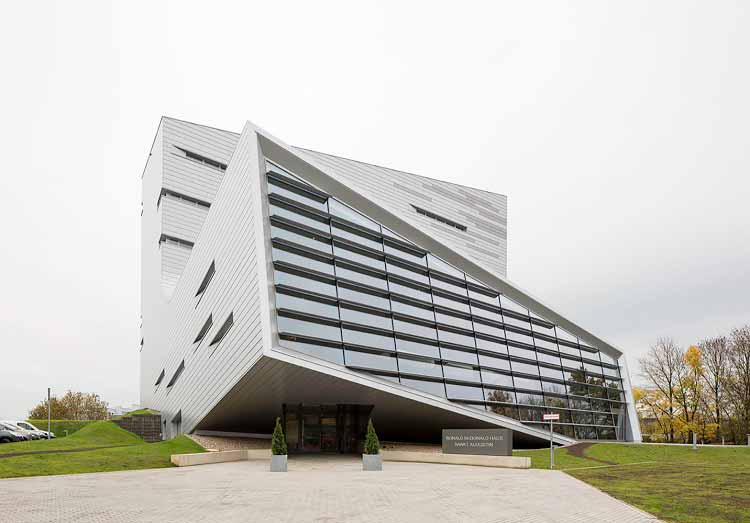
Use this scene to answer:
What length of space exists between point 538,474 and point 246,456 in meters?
14.3

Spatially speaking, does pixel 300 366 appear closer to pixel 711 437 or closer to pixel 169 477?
pixel 169 477

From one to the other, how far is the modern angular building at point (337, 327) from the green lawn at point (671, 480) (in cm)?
496

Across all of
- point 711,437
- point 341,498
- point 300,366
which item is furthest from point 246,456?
point 711,437

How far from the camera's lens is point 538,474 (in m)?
20.5

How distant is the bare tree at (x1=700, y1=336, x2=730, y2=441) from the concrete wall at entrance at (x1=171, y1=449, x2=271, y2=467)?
41165 millimetres

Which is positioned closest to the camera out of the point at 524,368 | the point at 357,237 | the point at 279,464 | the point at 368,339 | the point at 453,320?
the point at 279,464

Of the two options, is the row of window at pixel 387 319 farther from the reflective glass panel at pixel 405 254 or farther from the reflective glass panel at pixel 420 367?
the reflective glass panel at pixel 405 254

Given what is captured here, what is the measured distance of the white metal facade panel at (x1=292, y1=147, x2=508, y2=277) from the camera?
1889 inches

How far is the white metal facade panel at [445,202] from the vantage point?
48.0m

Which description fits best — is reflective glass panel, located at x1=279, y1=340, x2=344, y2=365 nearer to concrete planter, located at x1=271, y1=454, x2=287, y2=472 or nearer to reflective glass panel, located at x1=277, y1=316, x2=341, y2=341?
reflective glass panel, located at x1=277, y1=316, x2=341, y2=341

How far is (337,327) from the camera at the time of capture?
26172 millimetres

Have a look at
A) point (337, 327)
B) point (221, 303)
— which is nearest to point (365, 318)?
point (337, 327)

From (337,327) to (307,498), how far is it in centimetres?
1314

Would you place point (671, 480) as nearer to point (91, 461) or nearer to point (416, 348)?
point (416, 348)
